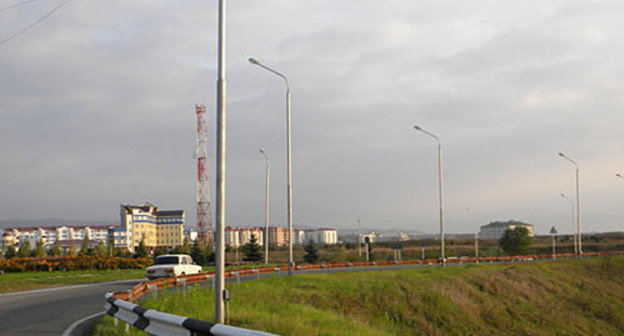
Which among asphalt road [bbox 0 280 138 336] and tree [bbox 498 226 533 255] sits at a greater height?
asphalt road [bbox 0 280 138 336]

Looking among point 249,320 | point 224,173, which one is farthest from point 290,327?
point 224,173

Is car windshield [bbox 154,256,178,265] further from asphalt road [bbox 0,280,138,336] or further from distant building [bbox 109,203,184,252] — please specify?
distant building [bbox 109,203,184,252]

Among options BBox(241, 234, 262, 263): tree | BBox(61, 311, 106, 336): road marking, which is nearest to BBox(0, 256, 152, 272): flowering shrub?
BBox(241, 234, 262, 263): tree

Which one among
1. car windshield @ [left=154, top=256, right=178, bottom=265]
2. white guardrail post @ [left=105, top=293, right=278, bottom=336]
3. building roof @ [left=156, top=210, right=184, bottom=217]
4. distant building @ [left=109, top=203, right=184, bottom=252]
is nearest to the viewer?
white guardrail post @ [left=105, top=293, right=278, bottom=336]

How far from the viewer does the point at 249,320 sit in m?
14.5

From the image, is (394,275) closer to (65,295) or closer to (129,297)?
(65,295)

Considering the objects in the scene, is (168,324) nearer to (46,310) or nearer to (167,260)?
(46,310)

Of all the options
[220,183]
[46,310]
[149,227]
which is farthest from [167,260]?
[149,227]

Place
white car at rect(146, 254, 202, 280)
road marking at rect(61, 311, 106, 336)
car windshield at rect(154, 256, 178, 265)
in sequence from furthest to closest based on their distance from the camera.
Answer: car windshield at rect(154, 256, 178, 265), white car at rect(146, 254, 202, 280), road marking at rect(61, 311, 106, 336)

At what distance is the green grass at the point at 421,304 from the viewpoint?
1644 centimetres

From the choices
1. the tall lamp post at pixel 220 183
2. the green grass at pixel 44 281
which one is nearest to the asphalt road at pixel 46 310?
the green grass at pixel 44 281

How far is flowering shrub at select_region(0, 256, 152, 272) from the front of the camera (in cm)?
4697

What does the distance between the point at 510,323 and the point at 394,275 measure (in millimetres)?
6445

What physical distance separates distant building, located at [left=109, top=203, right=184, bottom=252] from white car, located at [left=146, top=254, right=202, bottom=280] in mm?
119552
